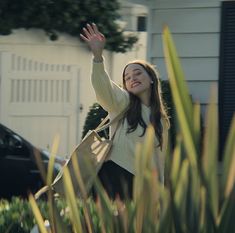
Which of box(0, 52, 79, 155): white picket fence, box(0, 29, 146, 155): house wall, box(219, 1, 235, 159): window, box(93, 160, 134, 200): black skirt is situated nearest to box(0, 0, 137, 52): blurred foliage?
box(0, 29, 146, 155): house wall

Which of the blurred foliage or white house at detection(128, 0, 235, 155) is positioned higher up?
the blurred foliage

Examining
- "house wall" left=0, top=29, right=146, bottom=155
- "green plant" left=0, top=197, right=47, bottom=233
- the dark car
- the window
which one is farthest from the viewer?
"house wall" left=0, top=29, right=146, bottom=155

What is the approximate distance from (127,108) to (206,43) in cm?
286

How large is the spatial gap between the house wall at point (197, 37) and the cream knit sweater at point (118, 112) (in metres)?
2.70

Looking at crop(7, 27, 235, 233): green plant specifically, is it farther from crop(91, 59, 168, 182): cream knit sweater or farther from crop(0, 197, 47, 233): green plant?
crop(91, 59, 168, 182): cream knit sweater

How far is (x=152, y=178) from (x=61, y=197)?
1987mm

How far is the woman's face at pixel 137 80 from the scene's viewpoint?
5277 mm

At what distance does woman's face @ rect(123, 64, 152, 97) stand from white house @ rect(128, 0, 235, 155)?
2.59 meters

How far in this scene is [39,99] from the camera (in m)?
12.8

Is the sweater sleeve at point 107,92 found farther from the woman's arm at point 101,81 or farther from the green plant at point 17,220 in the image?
the green plant at point 17,220

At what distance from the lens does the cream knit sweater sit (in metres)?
5.06

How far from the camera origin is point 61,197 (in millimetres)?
4906

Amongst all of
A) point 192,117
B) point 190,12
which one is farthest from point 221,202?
point 190,12

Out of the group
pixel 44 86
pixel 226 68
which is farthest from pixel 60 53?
pixel 226 68
